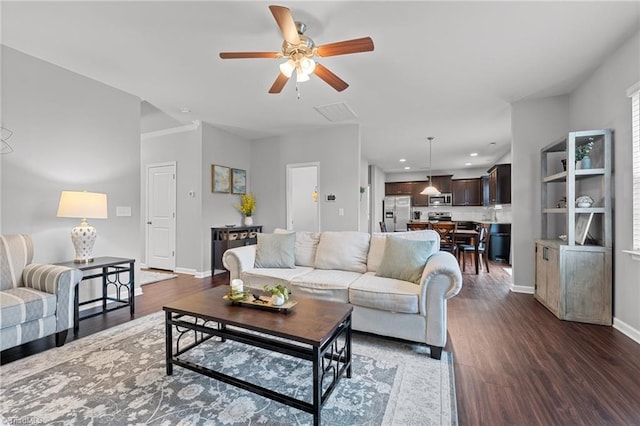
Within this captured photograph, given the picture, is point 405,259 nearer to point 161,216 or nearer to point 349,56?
point 349,56

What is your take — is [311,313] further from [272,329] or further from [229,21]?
[229,21]

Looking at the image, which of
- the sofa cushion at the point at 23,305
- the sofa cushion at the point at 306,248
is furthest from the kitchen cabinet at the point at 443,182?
the sofa cushion at the point at 23,305

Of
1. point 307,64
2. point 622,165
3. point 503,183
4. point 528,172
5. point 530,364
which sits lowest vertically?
point 530,364

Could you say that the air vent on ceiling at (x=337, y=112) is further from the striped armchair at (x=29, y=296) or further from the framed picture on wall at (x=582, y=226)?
the striped armchair at (x=29, y=296)

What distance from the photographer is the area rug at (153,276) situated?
445 cm

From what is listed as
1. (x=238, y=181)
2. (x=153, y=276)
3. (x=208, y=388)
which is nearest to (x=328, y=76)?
(x=208, y=388)

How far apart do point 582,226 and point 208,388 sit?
12.6 feet

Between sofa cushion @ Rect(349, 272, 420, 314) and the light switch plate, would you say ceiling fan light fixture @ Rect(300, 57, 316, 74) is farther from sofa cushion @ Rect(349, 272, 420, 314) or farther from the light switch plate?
the light switch plate

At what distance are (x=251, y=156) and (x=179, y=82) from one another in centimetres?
270

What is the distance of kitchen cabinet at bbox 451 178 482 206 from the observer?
354 inches

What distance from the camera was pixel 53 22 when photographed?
231 centimetres

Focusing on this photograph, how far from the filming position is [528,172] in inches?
149

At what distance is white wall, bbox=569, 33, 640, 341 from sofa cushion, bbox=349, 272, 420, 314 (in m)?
1.98

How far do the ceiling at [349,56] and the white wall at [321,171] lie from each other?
36.7 inches
